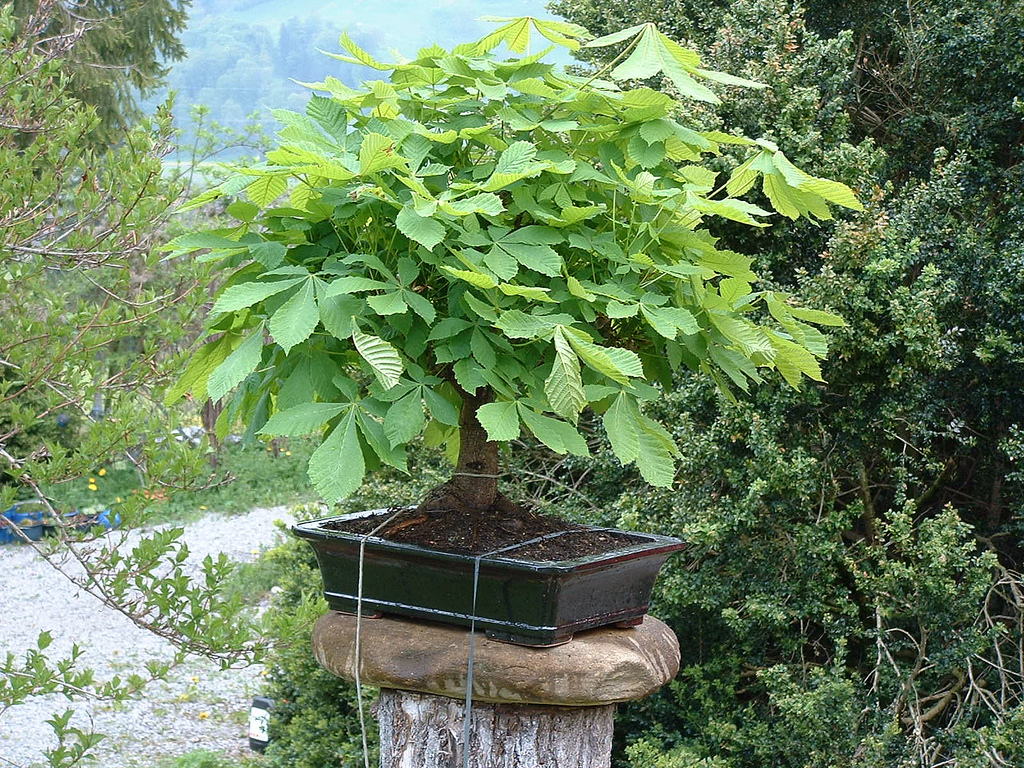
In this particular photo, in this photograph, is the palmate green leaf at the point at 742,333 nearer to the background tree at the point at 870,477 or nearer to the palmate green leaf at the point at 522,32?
the palmate green leaf at the point at 522,32

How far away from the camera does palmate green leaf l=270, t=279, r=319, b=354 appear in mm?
1139

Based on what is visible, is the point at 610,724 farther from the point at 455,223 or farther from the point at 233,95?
the point at 233,95

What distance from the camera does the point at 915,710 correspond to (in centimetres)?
304

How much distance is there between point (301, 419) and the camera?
1.21m

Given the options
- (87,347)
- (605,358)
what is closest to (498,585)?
(605,358)

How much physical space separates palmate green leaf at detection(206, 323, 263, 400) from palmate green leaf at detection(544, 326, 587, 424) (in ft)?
1.23

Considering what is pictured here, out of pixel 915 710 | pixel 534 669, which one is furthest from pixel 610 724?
pixel 915 710

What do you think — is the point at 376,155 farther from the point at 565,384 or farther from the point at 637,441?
the point at 637,441

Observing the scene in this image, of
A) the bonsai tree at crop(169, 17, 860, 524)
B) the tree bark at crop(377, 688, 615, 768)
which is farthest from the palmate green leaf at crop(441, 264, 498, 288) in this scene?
the tree bark at crop(377, 688, 615, 768)

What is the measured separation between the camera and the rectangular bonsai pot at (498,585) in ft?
4.47

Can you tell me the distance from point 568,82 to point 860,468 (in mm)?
2341

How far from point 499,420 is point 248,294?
1.14ft

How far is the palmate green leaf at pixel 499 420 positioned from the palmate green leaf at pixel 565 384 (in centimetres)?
9

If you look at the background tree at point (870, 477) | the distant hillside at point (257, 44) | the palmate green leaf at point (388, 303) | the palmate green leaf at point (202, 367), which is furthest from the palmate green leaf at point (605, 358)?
the distant hillside at point (257, 44)
